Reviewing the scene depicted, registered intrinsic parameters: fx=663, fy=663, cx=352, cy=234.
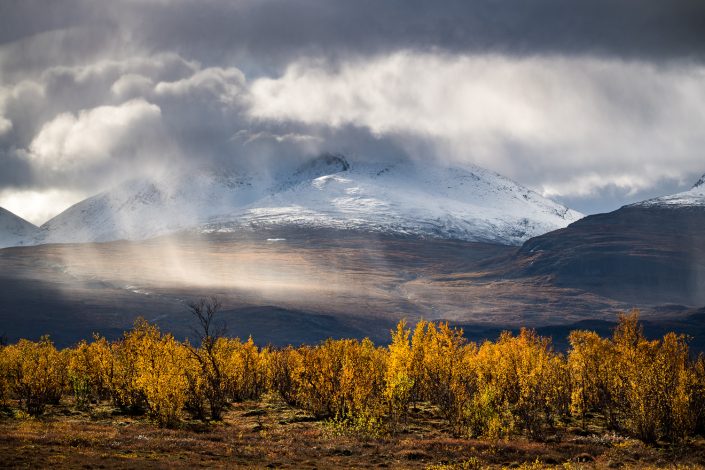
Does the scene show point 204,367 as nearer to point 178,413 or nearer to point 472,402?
point 178,413

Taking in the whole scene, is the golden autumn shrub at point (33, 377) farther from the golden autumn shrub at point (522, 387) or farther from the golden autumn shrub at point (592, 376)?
the golden autumn shrub at point (592, 376)

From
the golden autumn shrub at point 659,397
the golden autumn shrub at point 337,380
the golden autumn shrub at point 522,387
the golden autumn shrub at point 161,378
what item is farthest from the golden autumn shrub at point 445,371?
the golden autumn shrub at point 161,378

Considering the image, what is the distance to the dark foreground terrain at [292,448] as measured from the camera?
1519 inches

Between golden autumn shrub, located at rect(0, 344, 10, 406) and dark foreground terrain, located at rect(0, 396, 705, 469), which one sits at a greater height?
golden autumn shrub, located at rect(0, 344, 10, 406)

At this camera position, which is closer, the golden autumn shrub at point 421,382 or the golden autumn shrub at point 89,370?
the golden autumn shrub at point 421,382

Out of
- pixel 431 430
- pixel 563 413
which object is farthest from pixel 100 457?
pixel 563 413

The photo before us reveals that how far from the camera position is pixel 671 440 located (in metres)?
48.2

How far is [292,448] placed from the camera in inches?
1791

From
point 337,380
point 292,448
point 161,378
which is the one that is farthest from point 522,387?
point 161,378

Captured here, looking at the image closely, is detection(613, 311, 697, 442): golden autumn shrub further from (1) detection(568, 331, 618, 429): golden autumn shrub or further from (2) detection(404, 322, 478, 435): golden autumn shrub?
(2) detection(404, 322, 478, 435): golden autumn shrub

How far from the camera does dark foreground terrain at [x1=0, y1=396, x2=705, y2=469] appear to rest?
38594mm

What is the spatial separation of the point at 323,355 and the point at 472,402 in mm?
14367

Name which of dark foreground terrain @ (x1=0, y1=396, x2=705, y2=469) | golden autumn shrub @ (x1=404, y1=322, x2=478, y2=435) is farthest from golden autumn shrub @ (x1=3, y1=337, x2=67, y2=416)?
golden autumn shrub @ (x1=404, y1=322, x2=478, y2=435)

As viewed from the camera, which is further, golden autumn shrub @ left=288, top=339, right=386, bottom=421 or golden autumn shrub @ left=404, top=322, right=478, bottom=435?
golden autumn shrub @ left=404, top=322, right=478, bottom=435
